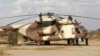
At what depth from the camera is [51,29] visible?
36.4 metres

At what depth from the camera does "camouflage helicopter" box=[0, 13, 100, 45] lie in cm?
3503

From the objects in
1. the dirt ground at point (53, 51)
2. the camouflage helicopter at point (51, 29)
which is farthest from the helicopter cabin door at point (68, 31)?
the dirt ground at point (53, 51)

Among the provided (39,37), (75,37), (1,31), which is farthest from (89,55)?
(1,31)

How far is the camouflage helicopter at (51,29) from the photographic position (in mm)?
35031

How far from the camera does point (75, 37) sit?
34.7 m

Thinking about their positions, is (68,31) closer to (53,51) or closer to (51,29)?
(51,29)

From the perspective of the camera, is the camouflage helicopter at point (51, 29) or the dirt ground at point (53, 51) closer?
the dirt ground at point (53, 51)

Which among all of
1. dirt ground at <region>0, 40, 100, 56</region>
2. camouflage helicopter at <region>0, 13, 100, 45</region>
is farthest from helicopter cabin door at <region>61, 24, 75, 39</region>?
dirt ground at <region>0, 40, 100, 56</region>

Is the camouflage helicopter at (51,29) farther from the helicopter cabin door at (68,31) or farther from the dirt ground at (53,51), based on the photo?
the dirt ground at (53,51)

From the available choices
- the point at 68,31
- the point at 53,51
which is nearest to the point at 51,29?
the point at 68,31

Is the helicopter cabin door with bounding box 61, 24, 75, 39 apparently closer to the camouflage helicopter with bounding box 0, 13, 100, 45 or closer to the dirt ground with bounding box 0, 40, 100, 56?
the camouflage helicopter with bounding box 0, 13, 100, 45

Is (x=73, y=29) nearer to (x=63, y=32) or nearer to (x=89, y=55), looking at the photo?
(x=63, y=32)

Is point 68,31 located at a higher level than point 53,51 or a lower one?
higher

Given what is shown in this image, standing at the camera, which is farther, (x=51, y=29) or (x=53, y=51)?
(x=51, y=29)
